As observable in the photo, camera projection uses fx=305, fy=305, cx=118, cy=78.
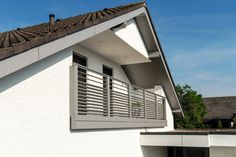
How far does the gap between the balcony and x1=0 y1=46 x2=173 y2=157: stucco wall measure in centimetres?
21

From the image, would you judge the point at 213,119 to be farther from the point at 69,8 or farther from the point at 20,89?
the point at 20,89

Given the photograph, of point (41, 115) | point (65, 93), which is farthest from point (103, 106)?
point (41, 115)

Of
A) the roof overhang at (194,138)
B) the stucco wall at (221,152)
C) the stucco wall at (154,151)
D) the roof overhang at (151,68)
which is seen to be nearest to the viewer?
the roof overhang at (194,138)

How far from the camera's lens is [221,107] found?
44.8 m

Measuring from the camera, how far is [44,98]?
629 cm

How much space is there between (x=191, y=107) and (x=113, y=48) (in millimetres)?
19877

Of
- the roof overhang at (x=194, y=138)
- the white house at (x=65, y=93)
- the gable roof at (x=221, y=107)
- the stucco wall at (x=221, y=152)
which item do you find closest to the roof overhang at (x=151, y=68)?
the white house at (x=65, y=93)

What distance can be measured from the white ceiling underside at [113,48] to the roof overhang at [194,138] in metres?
3.42

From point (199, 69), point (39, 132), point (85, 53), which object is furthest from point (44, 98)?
point (199, 69)

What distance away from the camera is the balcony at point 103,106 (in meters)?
7.31

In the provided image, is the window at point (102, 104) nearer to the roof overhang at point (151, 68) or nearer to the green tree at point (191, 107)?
the roof overhang at point (151, 68)

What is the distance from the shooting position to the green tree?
28.5 m

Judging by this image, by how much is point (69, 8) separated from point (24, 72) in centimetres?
1033

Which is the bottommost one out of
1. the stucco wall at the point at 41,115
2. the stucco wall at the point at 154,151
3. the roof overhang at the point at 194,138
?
the stucco wall at the point at 154,151
